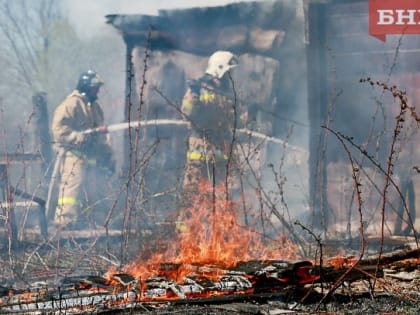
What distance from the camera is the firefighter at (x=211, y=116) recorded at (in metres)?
9.27

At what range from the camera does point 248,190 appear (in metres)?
11.0

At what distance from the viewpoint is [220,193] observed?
9.12m

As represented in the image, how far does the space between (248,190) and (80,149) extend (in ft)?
8.91

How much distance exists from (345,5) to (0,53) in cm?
1620

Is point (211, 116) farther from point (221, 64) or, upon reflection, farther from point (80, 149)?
point (80, 149)

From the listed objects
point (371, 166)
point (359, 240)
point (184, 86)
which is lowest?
point (359, 240)

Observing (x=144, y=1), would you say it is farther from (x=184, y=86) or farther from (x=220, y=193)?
(x=220, y=193)

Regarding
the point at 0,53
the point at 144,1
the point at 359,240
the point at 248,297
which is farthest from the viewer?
the point at 0,53

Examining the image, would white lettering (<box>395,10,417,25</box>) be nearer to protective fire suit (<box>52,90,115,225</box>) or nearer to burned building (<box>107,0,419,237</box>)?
burned building (<box>107,0,419,237</box>)

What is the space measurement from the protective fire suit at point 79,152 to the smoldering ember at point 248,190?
0.11 m

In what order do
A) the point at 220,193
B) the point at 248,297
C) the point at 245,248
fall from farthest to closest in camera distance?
1. the point at 220,193
2. the point at 245,248
3. the point at 248,297

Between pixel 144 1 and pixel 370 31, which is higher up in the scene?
pixel 144 1

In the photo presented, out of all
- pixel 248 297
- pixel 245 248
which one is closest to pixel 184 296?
pixel 248 297

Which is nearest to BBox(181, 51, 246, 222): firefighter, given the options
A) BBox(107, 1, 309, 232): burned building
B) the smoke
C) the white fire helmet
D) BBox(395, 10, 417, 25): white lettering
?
the white fire helmet
